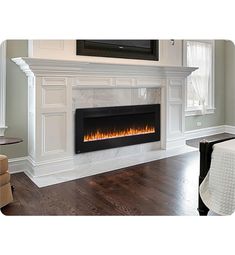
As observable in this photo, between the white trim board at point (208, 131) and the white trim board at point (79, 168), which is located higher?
the white trim board at point (208, 131)

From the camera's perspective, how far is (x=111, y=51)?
3.76m

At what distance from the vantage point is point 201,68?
5738mm

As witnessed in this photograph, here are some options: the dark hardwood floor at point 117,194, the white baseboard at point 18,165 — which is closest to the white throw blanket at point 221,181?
the dark hardwood floor at point 117,194

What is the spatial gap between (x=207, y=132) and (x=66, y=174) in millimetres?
3891

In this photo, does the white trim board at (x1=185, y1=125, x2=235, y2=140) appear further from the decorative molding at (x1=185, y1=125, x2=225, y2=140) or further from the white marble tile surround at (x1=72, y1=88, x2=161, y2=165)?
the white marble tile surround at (x1=72, y1=88, x2=161, y2=165)

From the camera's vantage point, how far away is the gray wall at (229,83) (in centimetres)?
603

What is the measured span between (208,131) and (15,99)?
4.43 m

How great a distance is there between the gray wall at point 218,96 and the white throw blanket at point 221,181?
3866mm

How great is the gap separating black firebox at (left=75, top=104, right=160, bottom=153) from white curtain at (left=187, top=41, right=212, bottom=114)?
1.68 metres

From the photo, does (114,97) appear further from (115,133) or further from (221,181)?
(221,181)

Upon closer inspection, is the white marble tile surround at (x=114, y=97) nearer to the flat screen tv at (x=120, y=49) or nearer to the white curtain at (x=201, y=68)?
the flat screen tv at (x=120, y=49)

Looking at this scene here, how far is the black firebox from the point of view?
142 inches

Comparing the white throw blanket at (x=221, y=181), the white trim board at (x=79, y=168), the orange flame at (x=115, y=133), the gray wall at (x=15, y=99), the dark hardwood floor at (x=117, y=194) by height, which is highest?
the gray wall at (x=15, y=99)

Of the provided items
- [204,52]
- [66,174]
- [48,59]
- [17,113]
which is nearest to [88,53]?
[48,59]
